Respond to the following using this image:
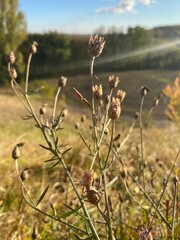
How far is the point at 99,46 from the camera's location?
29.5 inches

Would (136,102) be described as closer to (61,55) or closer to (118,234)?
(61,55)

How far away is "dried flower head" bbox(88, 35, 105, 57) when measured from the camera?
745mm

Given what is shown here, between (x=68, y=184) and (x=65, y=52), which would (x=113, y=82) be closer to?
(x=68, y=184)

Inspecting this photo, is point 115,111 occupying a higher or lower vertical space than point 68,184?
higher

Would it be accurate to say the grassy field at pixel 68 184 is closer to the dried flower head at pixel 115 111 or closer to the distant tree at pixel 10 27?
the dried flower head at pixel 115 111

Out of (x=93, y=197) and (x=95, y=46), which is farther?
(x=95, y=46)

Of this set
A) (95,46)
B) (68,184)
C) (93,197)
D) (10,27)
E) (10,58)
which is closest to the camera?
(93,197)

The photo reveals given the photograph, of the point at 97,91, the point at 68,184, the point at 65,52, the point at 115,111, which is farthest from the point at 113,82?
the point at 65,52

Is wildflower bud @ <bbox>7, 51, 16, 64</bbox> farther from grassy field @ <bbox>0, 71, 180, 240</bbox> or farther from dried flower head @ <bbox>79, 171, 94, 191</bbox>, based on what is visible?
dried flower head @ <bbox>79, 171, 94, 191</bbox>

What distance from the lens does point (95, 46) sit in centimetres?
75

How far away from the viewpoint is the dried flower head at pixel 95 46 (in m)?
0.75

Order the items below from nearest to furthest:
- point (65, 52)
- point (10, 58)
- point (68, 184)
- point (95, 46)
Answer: point (95, 46) → point (10, 58) → point (68, 184) → point (65, 52)

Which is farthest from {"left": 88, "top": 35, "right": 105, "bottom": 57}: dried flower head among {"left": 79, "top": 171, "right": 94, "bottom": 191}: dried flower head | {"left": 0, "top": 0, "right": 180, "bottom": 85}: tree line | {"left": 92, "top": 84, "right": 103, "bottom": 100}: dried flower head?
{"left": 0, "top": 0, "right": 180, "bottom": 85}: tree line

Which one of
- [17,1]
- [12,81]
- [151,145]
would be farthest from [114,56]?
[12,81]
